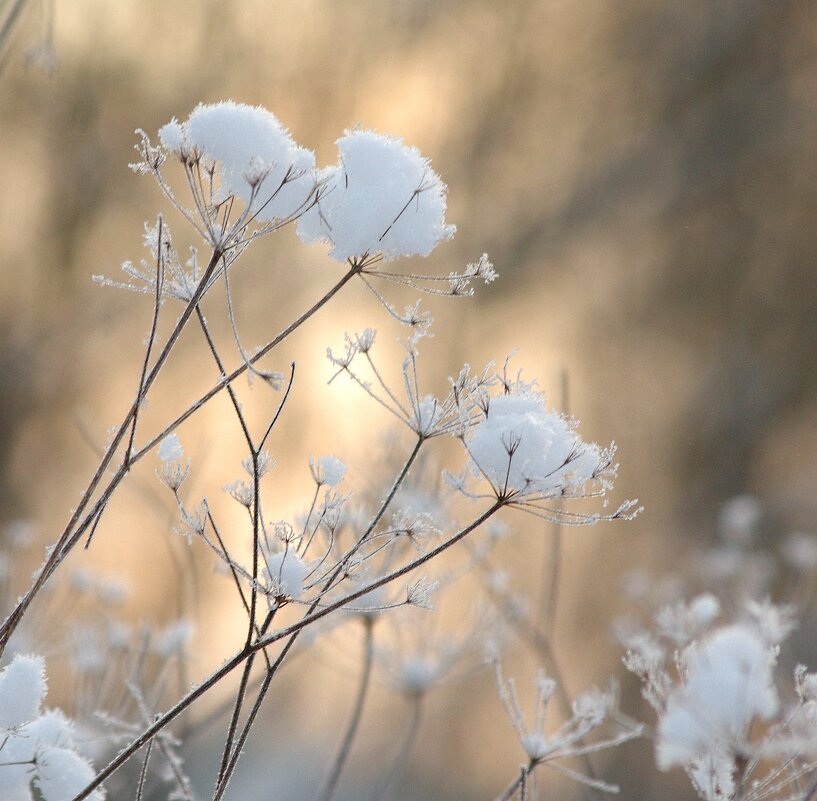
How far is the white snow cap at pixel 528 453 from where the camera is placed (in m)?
1.37

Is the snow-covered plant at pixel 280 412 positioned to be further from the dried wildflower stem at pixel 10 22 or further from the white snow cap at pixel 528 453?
the dried wildflower stem at pixel 10 22

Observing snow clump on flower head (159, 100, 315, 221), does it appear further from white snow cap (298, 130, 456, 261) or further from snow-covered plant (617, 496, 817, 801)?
snow-covered plant (617, 496, 817, 801)

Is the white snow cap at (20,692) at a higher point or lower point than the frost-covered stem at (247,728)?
higher

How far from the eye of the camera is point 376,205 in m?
1.45

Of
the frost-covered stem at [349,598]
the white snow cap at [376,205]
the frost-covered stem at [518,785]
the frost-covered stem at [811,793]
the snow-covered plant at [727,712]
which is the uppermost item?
the white snow cap at [376,205]

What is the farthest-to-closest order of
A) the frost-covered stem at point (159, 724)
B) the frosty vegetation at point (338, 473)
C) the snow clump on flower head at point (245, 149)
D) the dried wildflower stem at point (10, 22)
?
the dried wildflower stem at point (10, 22), the snow clump on flower head at point (245, 149), the frosty vegetation at point (338, 473), the frost-covered stem at point (159, 724)

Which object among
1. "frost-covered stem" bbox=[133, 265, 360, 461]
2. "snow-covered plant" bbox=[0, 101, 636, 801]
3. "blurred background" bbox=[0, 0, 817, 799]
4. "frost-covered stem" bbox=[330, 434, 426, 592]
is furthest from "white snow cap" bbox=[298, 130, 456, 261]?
"blurred background" bbox=[0, 0, 817, 799]

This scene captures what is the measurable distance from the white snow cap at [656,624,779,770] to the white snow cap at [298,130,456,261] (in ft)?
2.53

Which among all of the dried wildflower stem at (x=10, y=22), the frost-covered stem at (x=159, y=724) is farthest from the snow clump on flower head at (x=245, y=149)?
the dried wildflower stem at (x=10, y=22)

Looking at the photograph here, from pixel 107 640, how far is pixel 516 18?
330 inches

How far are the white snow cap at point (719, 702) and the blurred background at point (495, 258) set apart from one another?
4.61 m

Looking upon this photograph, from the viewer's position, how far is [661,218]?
1004 cm

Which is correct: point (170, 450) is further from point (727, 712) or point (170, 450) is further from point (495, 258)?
point (495, 258)

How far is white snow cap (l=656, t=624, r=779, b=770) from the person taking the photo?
1202 millimetres
